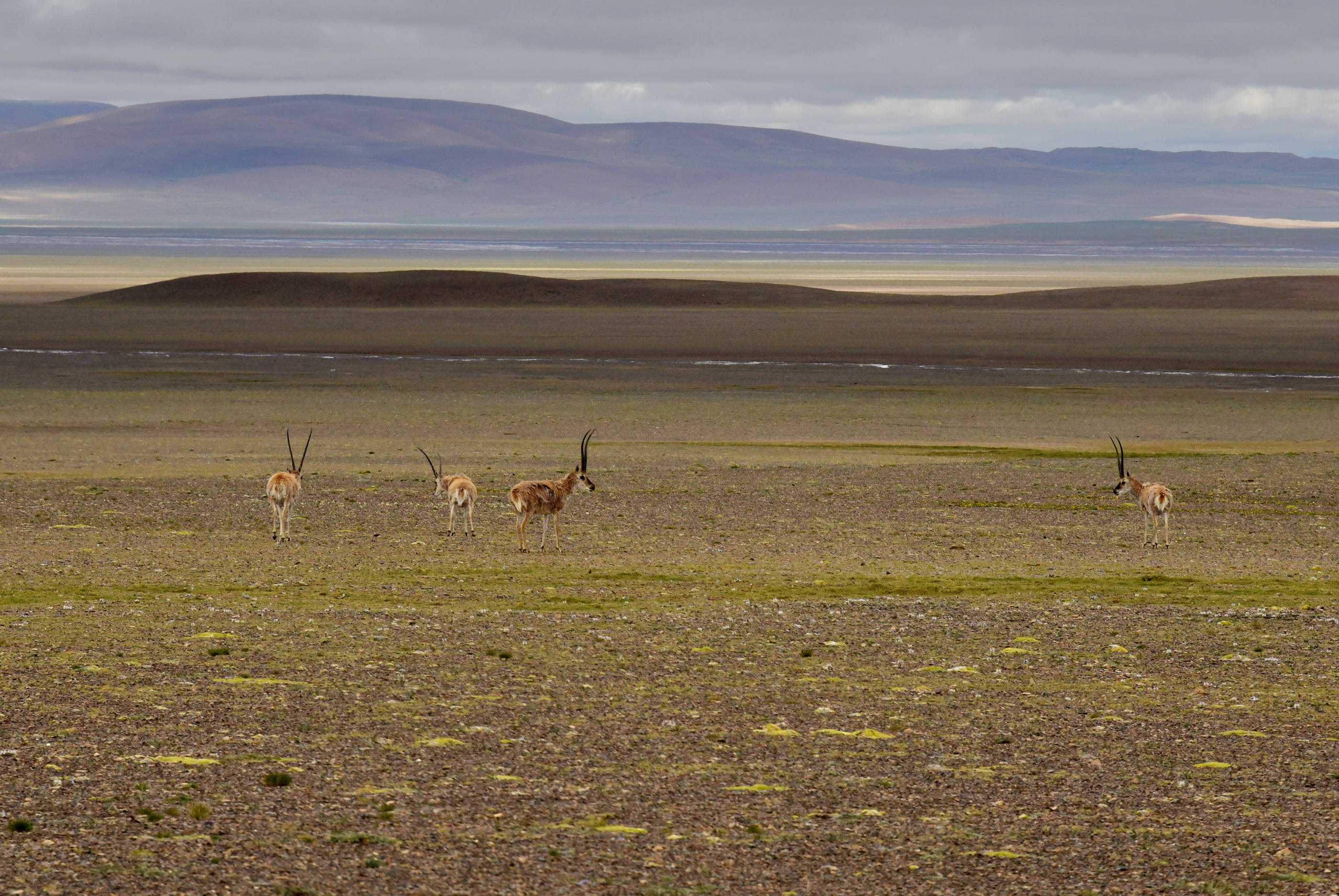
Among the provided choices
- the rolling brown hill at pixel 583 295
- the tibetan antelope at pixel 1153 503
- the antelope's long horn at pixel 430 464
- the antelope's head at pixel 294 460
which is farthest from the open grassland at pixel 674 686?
the rolling brown hill at pixel 583 295

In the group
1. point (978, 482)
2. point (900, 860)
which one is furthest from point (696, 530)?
point (900, 860)

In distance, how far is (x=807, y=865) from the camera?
27.8 ft

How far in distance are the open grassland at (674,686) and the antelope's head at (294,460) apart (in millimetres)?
710

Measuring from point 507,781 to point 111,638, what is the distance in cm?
524

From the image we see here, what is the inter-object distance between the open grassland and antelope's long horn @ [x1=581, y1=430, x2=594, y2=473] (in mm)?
832

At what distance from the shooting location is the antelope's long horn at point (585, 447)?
19656 millimetres

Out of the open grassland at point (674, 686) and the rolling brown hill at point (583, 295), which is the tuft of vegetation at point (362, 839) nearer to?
the open grassland at point (674, 686)

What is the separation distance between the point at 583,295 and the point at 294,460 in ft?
178

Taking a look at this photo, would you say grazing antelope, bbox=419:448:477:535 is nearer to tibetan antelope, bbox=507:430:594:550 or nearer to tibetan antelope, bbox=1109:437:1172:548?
tibetan antelope, bbox=507:430:594:550

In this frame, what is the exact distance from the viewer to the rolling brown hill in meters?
79.1

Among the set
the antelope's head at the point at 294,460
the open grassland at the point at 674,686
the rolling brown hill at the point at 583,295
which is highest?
the rolling brown hill at the point at 583,295

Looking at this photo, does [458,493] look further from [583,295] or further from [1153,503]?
[583,295]

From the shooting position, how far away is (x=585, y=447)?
67.4 feet

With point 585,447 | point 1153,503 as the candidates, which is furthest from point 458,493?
point 1153,503
